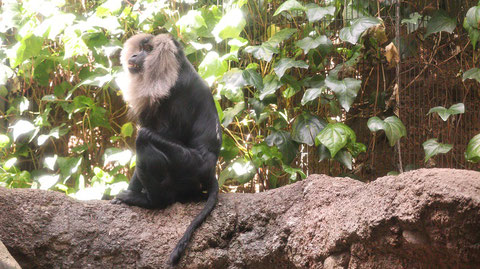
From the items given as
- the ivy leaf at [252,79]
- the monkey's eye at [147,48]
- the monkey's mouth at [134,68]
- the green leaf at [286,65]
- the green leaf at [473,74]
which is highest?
the monkey's eye at [147,48]

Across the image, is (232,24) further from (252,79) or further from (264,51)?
(252,79)

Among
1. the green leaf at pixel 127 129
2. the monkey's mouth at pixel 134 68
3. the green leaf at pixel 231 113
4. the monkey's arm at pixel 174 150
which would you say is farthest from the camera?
the green leaf at pixel 127 129

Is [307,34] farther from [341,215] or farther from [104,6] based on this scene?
[341,215]

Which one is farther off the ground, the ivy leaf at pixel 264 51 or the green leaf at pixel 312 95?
the ivy leaf at pixel 264 51

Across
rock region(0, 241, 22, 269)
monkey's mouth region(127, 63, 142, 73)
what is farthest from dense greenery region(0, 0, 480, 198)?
rock region(0, 241, 22, 269)

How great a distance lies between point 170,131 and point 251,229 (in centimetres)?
88

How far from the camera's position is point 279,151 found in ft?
13.9

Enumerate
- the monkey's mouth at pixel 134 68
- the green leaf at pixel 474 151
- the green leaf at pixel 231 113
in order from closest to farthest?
the monkey's mouth at pixel 134 68 → the green leaf at pixel 474 151 → the green leaf at pixel 231 113

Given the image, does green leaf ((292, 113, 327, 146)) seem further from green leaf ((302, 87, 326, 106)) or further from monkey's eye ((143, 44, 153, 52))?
monkey's eye ((143, 44, 153, 52))

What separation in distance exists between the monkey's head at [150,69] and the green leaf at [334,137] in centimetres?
134

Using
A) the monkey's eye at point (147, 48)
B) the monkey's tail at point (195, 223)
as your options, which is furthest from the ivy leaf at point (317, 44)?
the monkey's tail at point (195, 223)

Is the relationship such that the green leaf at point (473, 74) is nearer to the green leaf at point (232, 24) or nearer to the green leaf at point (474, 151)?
the green leaf at point (474, 151)

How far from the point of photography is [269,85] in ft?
14.0

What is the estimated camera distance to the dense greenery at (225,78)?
13.6ft
